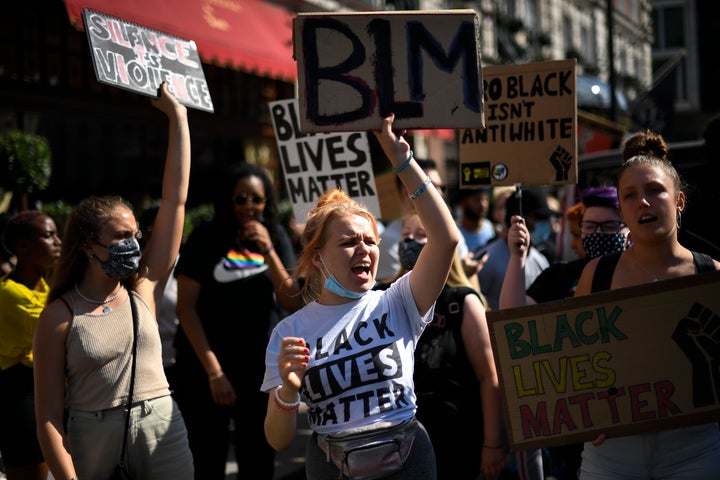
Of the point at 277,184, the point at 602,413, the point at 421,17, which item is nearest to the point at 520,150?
the point at 421,17

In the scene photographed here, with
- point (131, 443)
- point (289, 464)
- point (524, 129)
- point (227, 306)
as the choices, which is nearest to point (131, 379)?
point (131, 443)

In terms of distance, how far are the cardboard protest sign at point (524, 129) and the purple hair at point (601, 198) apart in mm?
165

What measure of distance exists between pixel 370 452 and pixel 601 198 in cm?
225

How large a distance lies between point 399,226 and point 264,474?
6.95ft

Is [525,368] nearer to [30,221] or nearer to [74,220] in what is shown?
[74,220]

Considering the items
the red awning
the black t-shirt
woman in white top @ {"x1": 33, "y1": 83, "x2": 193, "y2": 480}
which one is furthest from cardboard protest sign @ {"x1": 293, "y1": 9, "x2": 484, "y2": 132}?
the red awning

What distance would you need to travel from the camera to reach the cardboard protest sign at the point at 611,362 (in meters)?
3.24

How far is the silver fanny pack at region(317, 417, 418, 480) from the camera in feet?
9.71

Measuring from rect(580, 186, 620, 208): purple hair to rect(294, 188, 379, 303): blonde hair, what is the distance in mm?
1771

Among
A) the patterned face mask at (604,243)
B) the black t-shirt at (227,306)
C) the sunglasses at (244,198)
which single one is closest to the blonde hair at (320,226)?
the patterned face mask at (604,243)

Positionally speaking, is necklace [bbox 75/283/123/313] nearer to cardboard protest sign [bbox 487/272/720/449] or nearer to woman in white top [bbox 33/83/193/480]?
woman in white top [bbox 33/83/193/480]

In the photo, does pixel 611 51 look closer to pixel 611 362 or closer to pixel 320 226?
pixel 611 362

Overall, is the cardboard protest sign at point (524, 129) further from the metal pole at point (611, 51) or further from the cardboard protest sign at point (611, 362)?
the metal pole at point (611, 51)

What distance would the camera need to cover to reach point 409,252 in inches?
181
